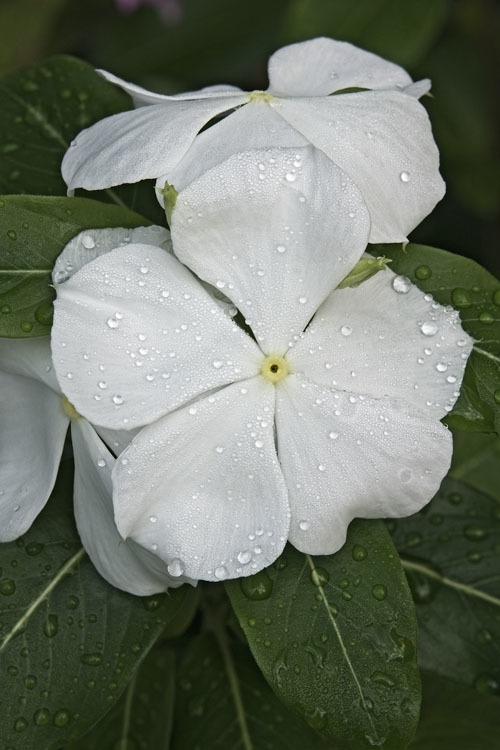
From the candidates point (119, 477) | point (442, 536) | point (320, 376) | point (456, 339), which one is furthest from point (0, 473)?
point (442, 536)

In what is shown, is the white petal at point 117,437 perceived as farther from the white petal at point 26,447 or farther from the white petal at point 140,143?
the white petal at point 140,143

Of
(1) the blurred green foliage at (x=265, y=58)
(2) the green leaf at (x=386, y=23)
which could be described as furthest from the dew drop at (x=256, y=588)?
(1) the blurred green foliage at (x=265, y=58)

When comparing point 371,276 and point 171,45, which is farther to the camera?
point 171,45

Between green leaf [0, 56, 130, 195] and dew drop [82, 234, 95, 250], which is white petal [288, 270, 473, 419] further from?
green leaf [0, 56, 130, 195]

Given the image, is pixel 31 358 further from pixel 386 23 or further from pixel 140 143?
pixel 386 23

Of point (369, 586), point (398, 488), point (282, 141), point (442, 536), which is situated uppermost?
point (282, 141)

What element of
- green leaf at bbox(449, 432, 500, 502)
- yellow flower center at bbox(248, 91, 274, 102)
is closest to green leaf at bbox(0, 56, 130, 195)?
yellow flower center at bbox(248, 91, 274, 102)

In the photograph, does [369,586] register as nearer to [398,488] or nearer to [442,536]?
[398,488]

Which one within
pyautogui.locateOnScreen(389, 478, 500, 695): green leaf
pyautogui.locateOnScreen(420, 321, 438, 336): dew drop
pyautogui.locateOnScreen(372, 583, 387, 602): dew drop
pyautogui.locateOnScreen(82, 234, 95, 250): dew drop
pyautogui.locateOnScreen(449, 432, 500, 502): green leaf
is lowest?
pyautogui.locateOnScreen(449, 432, 500, 502): green leaf
